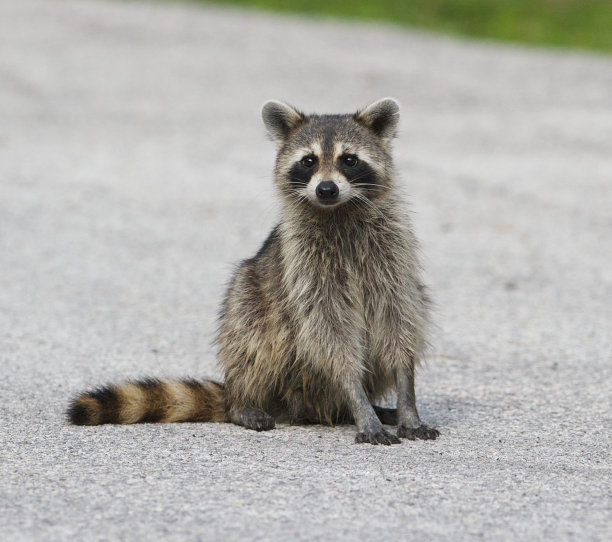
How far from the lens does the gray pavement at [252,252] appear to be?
3.93 meters

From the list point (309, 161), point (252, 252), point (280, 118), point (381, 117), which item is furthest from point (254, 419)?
point (252, 252)

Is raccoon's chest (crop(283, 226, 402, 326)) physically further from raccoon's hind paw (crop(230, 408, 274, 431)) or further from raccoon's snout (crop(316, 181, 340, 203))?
raccoon's hind paw (crop(230, 408, 274, 431))

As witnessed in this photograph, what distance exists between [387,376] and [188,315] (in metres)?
2.52

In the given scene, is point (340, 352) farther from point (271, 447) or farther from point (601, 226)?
point (601, 226)

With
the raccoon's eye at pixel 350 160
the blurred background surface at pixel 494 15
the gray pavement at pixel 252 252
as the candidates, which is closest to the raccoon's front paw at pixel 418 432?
the gray pavement at pixel 252 252

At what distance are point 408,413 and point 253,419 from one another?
76 centimetres

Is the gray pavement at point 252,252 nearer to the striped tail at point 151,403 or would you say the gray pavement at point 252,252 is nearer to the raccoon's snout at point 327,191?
the striped tail at point 151,403

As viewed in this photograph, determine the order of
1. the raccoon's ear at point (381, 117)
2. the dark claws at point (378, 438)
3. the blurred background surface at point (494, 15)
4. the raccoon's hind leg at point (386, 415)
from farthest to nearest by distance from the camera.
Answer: the blurred background surface at point (494, 15) < the raccoon's hind leg at point (386, 415) < the raccoon's ear at point (381, 117) < the dark claws at point (378, 438)

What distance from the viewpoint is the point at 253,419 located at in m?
5.20

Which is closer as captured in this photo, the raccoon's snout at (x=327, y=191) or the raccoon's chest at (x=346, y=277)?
the raccoon's snout at (x=327, y=191)

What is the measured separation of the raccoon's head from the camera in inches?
198

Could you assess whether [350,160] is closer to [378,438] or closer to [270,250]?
[270,250]

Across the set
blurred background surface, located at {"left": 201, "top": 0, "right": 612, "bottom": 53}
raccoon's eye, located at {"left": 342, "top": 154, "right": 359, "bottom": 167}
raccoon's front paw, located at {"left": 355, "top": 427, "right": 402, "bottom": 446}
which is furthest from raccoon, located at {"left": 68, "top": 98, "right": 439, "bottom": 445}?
blurred background surface, located at {"left": 201, "top": 0, "right": 612, "bottom": 53}

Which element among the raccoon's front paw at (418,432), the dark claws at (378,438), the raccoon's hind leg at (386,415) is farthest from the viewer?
the raccoon's hind leg at (386,415)
